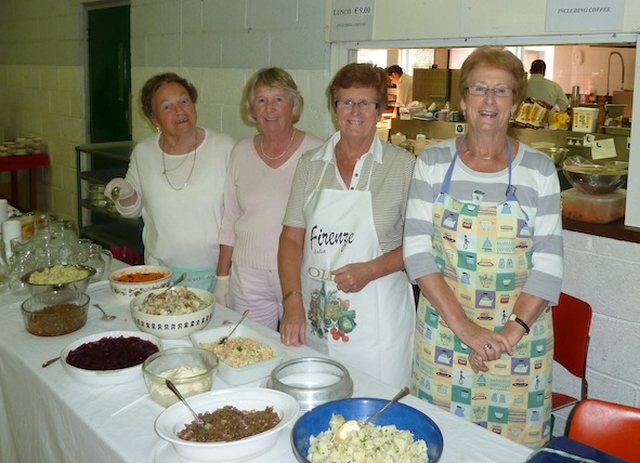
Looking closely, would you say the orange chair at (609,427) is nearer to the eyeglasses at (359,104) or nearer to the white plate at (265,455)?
the white plate at (265,455)

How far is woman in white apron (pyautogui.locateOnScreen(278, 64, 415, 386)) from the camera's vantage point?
7.00ft

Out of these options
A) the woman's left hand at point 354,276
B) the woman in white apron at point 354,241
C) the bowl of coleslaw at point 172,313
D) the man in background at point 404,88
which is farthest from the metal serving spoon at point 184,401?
the man in background at point 404,88

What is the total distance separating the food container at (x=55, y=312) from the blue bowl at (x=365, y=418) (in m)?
1.01

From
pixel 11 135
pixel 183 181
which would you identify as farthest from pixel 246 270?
pixel 11 135

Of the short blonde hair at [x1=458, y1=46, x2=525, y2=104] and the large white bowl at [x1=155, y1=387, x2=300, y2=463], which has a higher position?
the short blonde hair at [x1=458, y1=46, x2=525, y2=104]

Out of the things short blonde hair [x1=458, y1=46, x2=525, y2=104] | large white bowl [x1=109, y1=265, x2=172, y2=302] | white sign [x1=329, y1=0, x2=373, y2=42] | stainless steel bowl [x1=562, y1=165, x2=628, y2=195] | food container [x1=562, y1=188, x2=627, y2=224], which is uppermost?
white sign [x1=329, y1=0, x2=373, y2=42]

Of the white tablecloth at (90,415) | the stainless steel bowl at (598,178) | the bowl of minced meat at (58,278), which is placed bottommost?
the white tablecloth at (90,415)

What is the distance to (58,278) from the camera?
94.3 inches

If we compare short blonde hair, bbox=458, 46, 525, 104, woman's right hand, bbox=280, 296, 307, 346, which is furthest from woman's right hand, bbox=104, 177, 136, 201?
short blonde hair, bbox=458, 46, 525, 104

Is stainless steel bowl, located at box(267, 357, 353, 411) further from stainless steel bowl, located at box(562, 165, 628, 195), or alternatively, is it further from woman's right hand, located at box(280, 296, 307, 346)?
stainless steel bowl, located at box(562, 165, 628, 195)

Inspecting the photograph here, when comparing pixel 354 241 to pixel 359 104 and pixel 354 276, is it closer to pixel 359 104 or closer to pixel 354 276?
pixel 354 276

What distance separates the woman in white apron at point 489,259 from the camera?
73.5 inches

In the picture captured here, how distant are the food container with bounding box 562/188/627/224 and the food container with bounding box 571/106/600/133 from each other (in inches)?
34.1

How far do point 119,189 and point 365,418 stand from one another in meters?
1.65
